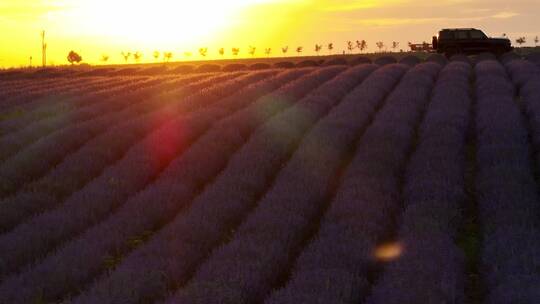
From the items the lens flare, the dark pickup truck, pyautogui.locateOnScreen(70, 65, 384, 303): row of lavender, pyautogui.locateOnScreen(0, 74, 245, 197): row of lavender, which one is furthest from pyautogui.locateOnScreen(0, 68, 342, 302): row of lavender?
the dark pickup truck

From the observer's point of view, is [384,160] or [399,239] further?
[384,160]

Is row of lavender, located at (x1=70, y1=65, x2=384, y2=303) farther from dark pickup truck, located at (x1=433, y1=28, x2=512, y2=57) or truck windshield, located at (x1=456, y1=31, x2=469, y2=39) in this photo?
truck windshield, located at (x1=456, y1=31, x2=469, y2=39)

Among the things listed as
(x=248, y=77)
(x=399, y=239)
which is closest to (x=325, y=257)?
(x=399, y=239)

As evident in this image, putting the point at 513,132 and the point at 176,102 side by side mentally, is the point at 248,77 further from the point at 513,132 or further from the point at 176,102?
the point at 513,132

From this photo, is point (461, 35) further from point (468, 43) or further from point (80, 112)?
point (80, 112)

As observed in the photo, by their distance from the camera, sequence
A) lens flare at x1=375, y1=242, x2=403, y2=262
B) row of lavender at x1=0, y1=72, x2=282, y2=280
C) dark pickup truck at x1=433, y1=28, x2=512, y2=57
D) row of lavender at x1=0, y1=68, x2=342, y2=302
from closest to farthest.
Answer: row of lavender at x1=0, y1=68, x2=342, y2=302
lens flare at x1=375, y1=242, x2=403, y2=262
row of lavender at x1=0, y1=72, x2=282, y2=280
dark pickup truck at x1=433, y1=28, x2=512, y2=57
